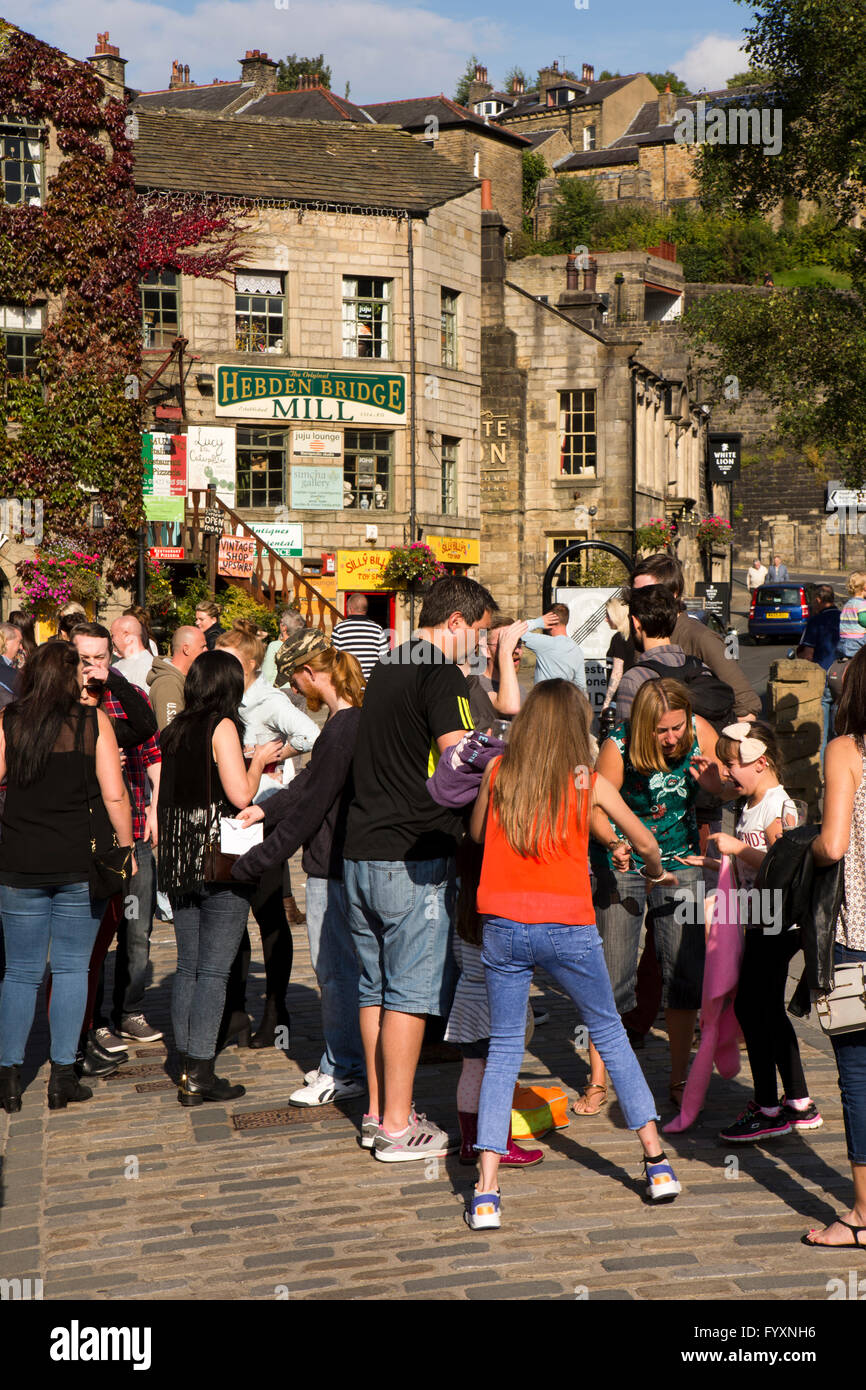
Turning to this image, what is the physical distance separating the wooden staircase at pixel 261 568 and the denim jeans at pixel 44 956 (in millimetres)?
20092

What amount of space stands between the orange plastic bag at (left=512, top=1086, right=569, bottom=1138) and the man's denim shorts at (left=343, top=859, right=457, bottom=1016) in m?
0.55

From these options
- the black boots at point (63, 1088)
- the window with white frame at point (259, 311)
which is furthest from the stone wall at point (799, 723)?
the window with white frame at point (259, 311)

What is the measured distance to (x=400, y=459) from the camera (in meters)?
31.4

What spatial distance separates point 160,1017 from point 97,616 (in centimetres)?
1912

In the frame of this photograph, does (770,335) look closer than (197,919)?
No

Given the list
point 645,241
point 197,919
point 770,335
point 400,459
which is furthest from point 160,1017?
point 645,241

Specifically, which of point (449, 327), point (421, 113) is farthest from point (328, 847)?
point (421, 113)

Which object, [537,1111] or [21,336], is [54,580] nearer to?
[21,336]

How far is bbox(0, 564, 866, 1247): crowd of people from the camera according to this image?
4.96 m

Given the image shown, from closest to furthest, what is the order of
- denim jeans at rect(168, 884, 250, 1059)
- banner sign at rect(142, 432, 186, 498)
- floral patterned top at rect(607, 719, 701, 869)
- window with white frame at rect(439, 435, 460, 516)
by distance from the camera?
floral patterned top at rect(607, 719, 701, 869) < denim jeans at rect(168, 884, 250, 1059) < banner sign at rect(142, 432, 186, 498) < window with white frame at rect(439, 435, 460, 516)

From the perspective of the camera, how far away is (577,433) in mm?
37844

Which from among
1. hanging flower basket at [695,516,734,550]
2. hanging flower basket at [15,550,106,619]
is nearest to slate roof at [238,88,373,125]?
hanging flower basket at [695,516,734,550]

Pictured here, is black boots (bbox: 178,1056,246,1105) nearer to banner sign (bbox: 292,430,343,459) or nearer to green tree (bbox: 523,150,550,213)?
banner sign (bbox: 292,430,343,459)
